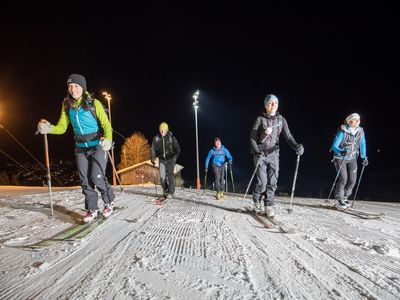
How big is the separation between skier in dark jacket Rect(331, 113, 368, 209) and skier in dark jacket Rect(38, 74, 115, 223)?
5955 mm

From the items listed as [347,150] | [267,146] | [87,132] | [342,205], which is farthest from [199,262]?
[347,150]

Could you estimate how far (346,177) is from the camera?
22.3 feet

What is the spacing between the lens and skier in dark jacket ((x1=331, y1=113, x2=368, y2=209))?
22.1 feet

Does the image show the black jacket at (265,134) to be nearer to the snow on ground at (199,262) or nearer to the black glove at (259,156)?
the black glove at (259,156)

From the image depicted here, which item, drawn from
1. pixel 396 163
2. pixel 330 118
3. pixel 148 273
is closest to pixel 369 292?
pixel 148 273

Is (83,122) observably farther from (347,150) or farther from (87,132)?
(347,150)

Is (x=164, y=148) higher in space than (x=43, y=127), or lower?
lower

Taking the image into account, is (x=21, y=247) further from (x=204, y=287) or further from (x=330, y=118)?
(x=330, y=118)

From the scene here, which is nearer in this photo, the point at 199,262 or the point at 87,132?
the point at 199,262

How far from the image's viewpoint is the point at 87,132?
14.5 feet

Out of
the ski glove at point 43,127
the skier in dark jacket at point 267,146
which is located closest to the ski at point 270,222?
the skier in dark jacket at point 267,146

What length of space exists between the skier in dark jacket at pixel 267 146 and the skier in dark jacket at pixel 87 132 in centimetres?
299

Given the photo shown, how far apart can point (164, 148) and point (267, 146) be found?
150 inches

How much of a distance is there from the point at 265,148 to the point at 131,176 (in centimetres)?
3870
